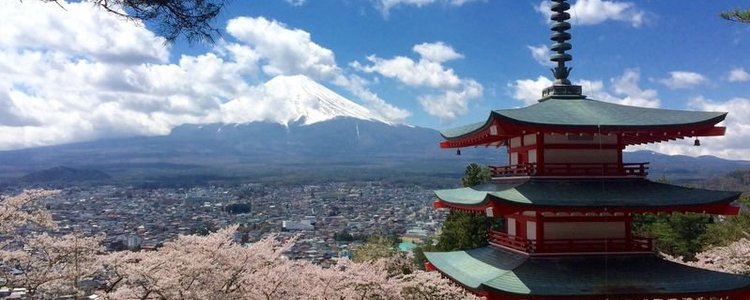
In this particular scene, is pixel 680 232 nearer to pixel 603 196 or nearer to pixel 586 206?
pixel 603 196

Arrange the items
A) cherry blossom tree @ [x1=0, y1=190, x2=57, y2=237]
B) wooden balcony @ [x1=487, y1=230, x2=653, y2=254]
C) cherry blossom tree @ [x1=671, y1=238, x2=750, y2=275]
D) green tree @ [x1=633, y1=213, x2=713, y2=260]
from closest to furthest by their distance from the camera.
→ wooden balcony @ [x1=487, y1=230, x2=653, y2=254], cherry blossom tree @ [x1=0, y1=190, x2=57, y2=237], cherry blossom tree @ [x1=671, y1=238, x2=750, y2=275], green tree @ [x1=633, y1=213, x2=713, y2=260]

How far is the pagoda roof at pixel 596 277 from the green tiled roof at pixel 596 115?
2.45 meters

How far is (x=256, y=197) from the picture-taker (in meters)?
105

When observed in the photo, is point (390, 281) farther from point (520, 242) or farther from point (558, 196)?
point (558, 196)

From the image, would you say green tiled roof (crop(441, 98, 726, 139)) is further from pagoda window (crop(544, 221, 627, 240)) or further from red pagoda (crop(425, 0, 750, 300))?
pagoda window (crop(544, 221, 627, 240))

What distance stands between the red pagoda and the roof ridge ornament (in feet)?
1.98

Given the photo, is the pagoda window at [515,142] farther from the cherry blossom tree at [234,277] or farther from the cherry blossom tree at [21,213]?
the cherry blossom tree at [21,213]

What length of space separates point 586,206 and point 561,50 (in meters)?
4.24

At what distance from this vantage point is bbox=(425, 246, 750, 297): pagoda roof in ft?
33.7

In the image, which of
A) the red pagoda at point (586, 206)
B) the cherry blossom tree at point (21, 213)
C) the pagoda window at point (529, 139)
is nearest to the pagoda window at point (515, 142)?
the red pagoda at point (586, 206)

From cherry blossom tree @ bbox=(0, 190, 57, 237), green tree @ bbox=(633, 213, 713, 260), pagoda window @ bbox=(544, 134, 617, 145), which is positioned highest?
pagoda window @ bbox=(544, 134, 617, 145)

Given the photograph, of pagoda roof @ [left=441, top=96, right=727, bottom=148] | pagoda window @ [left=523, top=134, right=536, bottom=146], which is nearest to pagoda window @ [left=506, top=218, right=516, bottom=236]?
pagoda window @ [left=523, top=134, right=536, bottom=146]

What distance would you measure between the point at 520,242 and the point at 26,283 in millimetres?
9999

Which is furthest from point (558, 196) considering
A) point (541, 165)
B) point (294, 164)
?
point (294, 164)
